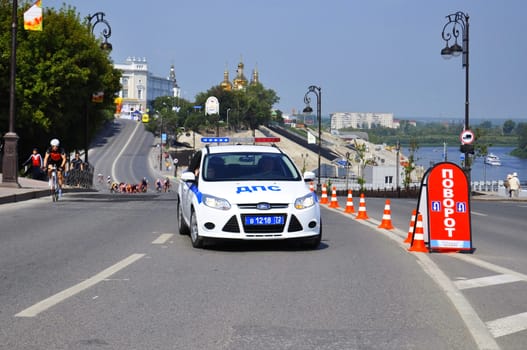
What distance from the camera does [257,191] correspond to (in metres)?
12.2

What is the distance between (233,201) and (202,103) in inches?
6870

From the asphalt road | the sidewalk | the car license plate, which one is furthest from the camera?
the sidewalk

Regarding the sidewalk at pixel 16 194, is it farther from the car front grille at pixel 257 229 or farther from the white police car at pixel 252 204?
the car front grille at pixel 257 229

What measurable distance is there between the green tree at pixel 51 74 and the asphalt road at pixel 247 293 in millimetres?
33370

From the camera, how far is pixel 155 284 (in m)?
9.00

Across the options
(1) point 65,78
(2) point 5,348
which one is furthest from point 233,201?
(1) point 65,78

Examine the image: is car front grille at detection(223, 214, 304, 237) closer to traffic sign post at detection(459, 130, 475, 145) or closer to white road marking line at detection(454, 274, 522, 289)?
white road marking line at detection(454, 274, 522, 289)

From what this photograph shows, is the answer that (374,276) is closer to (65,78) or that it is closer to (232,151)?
(232,151)

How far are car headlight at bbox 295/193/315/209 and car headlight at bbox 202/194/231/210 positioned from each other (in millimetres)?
995

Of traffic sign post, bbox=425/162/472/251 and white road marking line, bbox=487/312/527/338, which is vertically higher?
traffic sign post, bbox=425/162/472/251

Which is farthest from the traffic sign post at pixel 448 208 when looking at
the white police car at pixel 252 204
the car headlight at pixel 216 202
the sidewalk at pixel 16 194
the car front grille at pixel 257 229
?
the sidewalk at pixel 16 194

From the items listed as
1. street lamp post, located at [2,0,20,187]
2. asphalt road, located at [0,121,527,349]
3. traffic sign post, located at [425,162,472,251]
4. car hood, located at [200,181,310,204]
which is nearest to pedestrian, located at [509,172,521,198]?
street lamp post, located at [2,0,20,187]

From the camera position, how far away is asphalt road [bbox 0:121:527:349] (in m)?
6.41

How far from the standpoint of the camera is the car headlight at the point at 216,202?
12.1 metres
